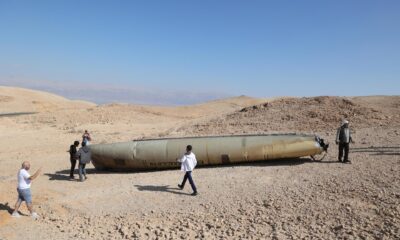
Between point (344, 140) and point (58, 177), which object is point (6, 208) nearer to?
point (58, 177)

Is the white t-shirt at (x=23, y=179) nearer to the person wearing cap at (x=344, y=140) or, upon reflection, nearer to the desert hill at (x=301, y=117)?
the person wearing cap at (x=344, y=140)

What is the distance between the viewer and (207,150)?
15328 mm

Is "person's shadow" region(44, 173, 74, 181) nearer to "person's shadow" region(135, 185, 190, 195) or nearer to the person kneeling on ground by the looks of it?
the person kneeling on ground

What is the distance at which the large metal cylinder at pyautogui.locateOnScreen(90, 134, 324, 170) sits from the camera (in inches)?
584

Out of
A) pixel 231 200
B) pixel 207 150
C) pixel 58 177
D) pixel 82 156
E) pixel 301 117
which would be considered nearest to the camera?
pixel 231 200

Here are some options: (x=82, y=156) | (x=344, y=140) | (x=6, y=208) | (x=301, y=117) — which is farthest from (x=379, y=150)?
(x=6, y=208)

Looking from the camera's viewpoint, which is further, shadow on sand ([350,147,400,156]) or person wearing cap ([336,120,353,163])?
shadow on sand ([350,147,400,156])

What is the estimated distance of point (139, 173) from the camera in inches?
623

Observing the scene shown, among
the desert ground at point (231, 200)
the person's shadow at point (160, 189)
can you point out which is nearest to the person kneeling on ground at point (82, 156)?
the desert ground at point (231, 200)

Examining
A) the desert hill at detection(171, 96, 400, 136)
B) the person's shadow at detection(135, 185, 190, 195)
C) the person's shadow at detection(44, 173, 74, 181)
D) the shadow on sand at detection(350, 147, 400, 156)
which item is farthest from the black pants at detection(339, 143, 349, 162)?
the person's shadow at detection(44, 173, 74, 181)

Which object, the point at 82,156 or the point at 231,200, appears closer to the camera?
the point at 231,200

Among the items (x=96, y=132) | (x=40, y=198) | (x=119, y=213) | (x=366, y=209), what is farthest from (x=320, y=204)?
(x=96, y=132)

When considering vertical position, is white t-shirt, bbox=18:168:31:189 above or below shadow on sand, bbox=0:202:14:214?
above

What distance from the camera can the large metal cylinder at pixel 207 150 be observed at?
14828mm
